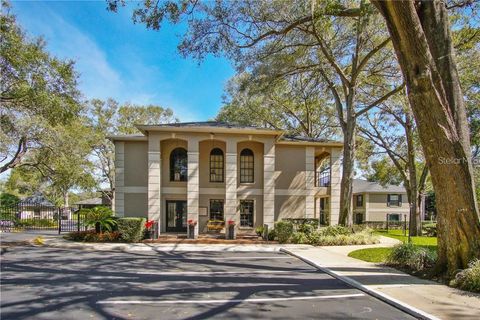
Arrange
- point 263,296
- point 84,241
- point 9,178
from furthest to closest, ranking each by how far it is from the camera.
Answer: point 9,178, point 84,241, point 263,296

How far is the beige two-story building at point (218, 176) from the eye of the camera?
18.1 metres

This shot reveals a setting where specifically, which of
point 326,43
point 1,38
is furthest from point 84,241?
point 326,43

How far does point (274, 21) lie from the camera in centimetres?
1432

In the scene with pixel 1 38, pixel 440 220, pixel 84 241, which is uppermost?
pixel 1 38

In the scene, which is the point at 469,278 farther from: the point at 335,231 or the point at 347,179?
the point at 347,179

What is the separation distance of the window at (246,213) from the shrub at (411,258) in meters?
10.5

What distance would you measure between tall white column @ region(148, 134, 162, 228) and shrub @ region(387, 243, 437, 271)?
40.1 ft

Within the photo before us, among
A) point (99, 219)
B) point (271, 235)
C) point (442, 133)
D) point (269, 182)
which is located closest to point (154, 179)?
point (99, 219)

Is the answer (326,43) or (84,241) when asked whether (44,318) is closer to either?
(84,241)

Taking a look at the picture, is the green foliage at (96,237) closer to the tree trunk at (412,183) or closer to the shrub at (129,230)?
the shrub at (129,230)

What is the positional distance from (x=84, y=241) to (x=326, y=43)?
16.6 m

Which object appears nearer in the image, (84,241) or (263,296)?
(263,296)

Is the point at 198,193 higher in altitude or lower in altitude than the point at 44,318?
higher

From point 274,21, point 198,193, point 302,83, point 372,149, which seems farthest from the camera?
point 372,149
